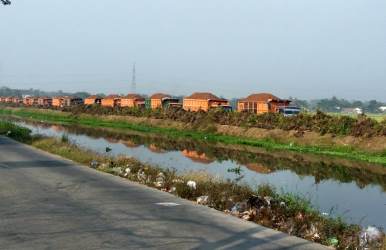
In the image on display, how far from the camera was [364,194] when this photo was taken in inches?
845

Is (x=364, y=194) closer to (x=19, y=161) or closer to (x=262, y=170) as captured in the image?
(x=262, y=170)

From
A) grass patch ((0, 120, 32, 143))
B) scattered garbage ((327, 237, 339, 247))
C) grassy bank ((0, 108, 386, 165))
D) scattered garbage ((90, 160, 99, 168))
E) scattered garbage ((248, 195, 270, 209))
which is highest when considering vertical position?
scattered garbage ((248, 195, 270, 209))

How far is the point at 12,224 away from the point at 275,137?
41631 mm

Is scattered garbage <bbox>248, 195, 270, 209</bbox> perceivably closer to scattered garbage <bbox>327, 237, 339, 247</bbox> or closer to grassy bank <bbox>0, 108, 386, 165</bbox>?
scattered garbage <bbox>327, 237, 339, 247</bbox>

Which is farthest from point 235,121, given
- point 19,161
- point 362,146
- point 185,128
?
point 19,161

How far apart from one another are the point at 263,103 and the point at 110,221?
213 feet

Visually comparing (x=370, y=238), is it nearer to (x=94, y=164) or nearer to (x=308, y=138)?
(x=94, y=164)

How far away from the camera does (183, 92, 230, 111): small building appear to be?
8150 cm

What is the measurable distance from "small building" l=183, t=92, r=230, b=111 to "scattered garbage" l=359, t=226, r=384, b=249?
232ft

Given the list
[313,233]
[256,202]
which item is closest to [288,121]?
[256,202]

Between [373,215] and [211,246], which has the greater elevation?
[211,246]

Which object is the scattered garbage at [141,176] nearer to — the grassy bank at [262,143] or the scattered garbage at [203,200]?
the scattered garbage at [203,200]

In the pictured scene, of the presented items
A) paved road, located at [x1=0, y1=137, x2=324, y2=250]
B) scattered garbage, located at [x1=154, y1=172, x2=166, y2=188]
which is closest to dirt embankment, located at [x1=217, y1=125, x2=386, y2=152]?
scattered garbage, located at [x1=154, y1=172, x2=166, y2=188]

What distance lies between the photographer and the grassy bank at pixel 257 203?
8.79m
